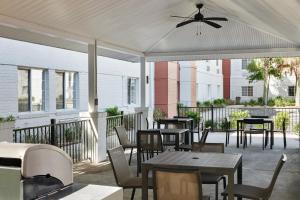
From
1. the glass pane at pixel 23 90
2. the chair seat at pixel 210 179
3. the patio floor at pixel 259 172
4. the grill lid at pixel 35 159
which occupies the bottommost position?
the patio floor at pixel 259 172

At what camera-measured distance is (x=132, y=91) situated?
17484 mm

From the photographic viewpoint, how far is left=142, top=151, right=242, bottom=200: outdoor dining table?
3850 millimetres

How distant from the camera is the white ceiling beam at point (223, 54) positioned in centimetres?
1011

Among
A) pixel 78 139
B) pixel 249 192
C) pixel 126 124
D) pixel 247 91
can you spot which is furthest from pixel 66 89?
pixel 247 91

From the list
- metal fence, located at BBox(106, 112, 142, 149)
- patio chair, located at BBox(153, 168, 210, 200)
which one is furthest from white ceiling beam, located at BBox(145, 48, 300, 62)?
patio chair, located at BBox(153, 168, 210, 200)

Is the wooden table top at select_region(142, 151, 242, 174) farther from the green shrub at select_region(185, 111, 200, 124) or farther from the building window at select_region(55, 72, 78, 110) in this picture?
the green shrub at select_region(185, 111, 200, 124)

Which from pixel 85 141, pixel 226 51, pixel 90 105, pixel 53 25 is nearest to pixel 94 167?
pixel 85 141

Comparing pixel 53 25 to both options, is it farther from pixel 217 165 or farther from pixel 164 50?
pixel 164 50

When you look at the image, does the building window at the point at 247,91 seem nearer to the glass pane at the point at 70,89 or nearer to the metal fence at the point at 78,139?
the glass pane at the point at 70,89

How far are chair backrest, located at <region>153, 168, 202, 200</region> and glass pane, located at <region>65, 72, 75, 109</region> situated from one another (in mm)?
9757

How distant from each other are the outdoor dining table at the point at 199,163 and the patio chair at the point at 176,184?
0.22m

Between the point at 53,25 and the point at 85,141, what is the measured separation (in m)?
2.71

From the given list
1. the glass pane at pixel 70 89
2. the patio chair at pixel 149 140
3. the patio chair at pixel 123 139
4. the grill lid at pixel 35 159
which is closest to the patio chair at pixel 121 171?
the patio chair at pixel 149 140

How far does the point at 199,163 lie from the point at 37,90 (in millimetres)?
8489
